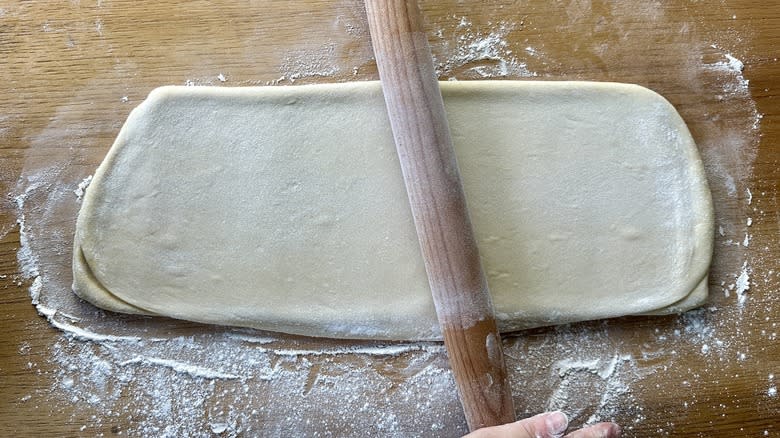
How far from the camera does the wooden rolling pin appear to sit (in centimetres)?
104

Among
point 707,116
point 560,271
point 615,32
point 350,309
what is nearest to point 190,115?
point 350,309

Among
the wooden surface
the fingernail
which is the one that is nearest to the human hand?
the fingernail

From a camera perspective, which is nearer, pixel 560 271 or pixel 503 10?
pixel 560 271

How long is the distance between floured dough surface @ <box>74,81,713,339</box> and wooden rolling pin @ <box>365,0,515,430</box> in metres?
0.10

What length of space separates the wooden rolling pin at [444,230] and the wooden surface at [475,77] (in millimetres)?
153

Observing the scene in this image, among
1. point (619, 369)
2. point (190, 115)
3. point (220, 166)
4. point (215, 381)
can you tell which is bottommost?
point (619, 369)

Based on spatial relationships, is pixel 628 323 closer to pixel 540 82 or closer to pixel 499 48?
pixel 540 82

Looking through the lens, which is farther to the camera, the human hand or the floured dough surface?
the floured dough surface

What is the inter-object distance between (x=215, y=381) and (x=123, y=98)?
0.64 m

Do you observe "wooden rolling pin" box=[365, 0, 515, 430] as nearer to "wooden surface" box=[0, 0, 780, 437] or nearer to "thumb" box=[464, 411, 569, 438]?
"thumb" box=[464, 411, 569, 438]

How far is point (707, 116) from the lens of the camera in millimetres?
1254

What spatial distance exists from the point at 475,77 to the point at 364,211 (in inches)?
15.6

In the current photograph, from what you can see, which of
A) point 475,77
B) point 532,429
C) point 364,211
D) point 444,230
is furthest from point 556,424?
point 475,77

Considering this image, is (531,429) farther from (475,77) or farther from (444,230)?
(475,77)
